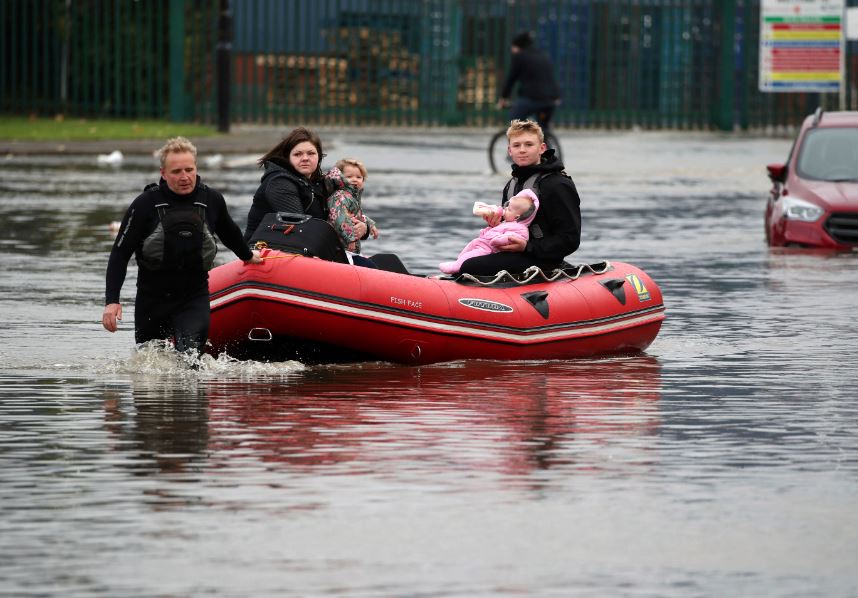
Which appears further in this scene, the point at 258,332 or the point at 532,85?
the point at 532,85

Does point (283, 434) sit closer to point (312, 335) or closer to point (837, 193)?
point (312, 335)

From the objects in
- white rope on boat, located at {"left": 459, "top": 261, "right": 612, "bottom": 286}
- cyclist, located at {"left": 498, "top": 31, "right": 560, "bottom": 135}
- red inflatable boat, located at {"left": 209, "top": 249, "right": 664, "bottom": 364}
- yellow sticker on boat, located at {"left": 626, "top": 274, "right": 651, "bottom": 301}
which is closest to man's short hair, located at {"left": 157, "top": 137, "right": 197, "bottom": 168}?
red inflatable boat, located at {"left": 209, "top": 249, "right": 664, "bottom": 364}

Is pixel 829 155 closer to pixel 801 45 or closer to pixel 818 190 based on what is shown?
pixel 818 190

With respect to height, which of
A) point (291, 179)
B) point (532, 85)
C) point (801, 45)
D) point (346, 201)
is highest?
point (801, 45)

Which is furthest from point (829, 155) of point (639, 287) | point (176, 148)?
point (176, 148)

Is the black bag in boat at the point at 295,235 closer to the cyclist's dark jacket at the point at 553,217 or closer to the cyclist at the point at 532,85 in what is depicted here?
the cyclist's dark jacket at the point at 553,217

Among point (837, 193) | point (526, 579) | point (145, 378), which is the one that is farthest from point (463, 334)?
point (837, 193)

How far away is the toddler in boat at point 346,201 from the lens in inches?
486

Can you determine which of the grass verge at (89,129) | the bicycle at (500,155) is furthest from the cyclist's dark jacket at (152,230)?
the grass verge at (89,129)

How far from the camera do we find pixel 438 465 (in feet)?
28.4

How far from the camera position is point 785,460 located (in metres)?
8.83

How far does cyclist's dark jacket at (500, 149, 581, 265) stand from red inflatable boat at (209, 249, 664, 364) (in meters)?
0.17

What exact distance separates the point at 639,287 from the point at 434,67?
30.9 m

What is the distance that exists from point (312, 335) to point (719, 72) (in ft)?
108
